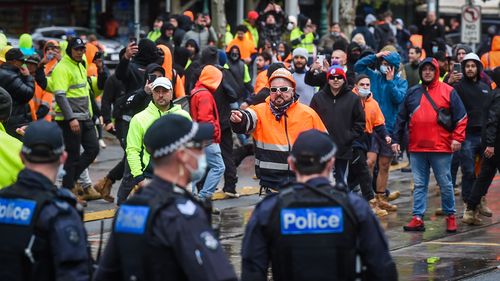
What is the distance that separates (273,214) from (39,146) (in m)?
1.19

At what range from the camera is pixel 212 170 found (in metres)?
13.9

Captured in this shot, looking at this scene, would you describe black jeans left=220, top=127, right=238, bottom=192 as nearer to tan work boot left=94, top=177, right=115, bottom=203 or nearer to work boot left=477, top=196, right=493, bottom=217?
tan work boot left=94, top=177, right=115, bottom=203

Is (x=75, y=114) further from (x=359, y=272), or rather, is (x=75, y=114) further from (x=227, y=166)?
(x=359, y=272)

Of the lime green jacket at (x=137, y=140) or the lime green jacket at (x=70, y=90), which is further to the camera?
the lime green jacket at (x=70, y=90)

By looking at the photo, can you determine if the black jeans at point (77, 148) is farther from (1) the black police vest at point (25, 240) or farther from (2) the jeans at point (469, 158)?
(1) the black police vest at point (25, 240)

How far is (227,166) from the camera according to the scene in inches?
603

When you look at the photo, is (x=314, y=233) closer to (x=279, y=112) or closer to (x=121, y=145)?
(x=279, y=112)

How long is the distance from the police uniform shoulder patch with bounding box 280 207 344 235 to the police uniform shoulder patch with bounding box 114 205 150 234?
0.81 metres

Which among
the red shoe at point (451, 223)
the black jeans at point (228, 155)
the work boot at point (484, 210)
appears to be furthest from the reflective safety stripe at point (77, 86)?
the work boot at point (484, 210)

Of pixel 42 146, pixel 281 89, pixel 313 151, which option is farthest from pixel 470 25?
pixel 42 146

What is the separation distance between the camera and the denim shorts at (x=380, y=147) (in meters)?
14.5

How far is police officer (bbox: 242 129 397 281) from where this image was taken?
6.12 meters

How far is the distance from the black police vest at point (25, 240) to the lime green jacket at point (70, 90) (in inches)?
310

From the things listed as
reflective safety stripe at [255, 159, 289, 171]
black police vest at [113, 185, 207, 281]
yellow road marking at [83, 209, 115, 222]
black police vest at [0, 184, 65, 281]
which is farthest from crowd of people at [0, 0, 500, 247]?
black police vest at [113, 185, 207, 281]
